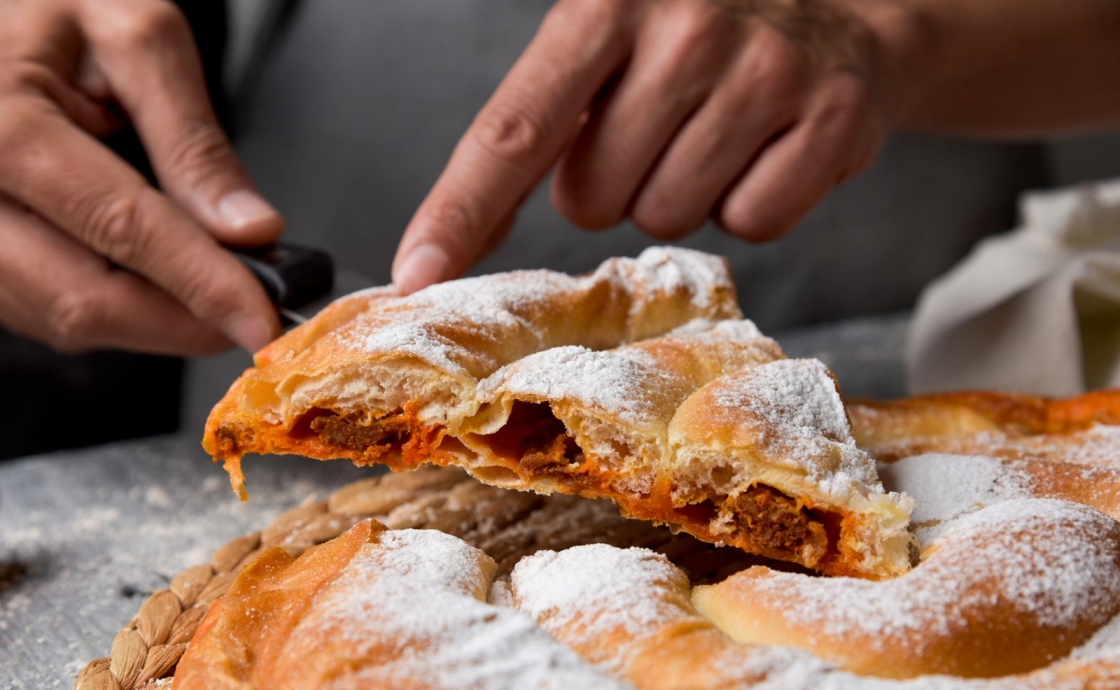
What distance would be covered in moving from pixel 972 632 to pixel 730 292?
837mm

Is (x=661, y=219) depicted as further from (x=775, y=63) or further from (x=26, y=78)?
(x=26, y=78)

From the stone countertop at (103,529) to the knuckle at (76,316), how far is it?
31 cm

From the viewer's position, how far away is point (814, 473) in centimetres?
120

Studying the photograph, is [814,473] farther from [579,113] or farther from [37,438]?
[37,438]

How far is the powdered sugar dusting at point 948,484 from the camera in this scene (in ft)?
4.25

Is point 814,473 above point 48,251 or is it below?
above

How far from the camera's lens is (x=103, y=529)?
190 centimetres

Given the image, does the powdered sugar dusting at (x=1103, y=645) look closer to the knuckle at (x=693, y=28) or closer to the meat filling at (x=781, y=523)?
the meat filling at (x=781, y=523)

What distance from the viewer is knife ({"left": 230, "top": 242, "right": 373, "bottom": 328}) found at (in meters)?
1.79

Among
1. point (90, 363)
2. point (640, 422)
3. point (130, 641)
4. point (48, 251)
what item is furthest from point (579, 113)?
point (90, 363)

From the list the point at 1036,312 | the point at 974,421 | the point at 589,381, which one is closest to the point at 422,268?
the point at 589,381

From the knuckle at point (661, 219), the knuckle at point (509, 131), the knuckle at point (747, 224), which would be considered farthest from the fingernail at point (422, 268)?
the knuckle at point (747, 224)

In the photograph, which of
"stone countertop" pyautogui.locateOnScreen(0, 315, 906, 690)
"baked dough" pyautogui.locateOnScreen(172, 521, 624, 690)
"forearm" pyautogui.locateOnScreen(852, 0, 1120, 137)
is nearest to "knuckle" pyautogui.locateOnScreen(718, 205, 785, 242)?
"forearm" pyautogui.locateOnScreen(852, 0, 1120, 137)

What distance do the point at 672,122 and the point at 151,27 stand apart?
105cm
